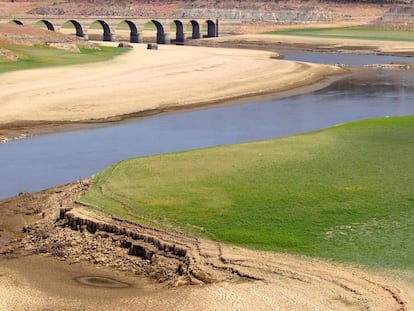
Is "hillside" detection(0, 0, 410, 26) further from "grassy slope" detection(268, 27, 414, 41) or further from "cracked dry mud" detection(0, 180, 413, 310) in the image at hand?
"cracked dry mud" detection(0, 180, 413, 310)

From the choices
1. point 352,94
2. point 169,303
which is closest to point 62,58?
point 352,94

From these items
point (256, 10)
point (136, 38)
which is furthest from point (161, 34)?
point (256, 10)

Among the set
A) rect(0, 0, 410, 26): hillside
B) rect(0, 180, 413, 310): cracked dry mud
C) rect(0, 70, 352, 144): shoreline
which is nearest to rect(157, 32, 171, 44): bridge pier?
rect(0, 0, 410, 26): hillside

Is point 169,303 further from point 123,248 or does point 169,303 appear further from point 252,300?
point 123,248

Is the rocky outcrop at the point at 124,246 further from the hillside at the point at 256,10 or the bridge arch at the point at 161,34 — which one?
the hillside at the point at 256,10

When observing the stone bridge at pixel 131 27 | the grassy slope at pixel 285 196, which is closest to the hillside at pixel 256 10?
the stone bridge at pixel 131 27
